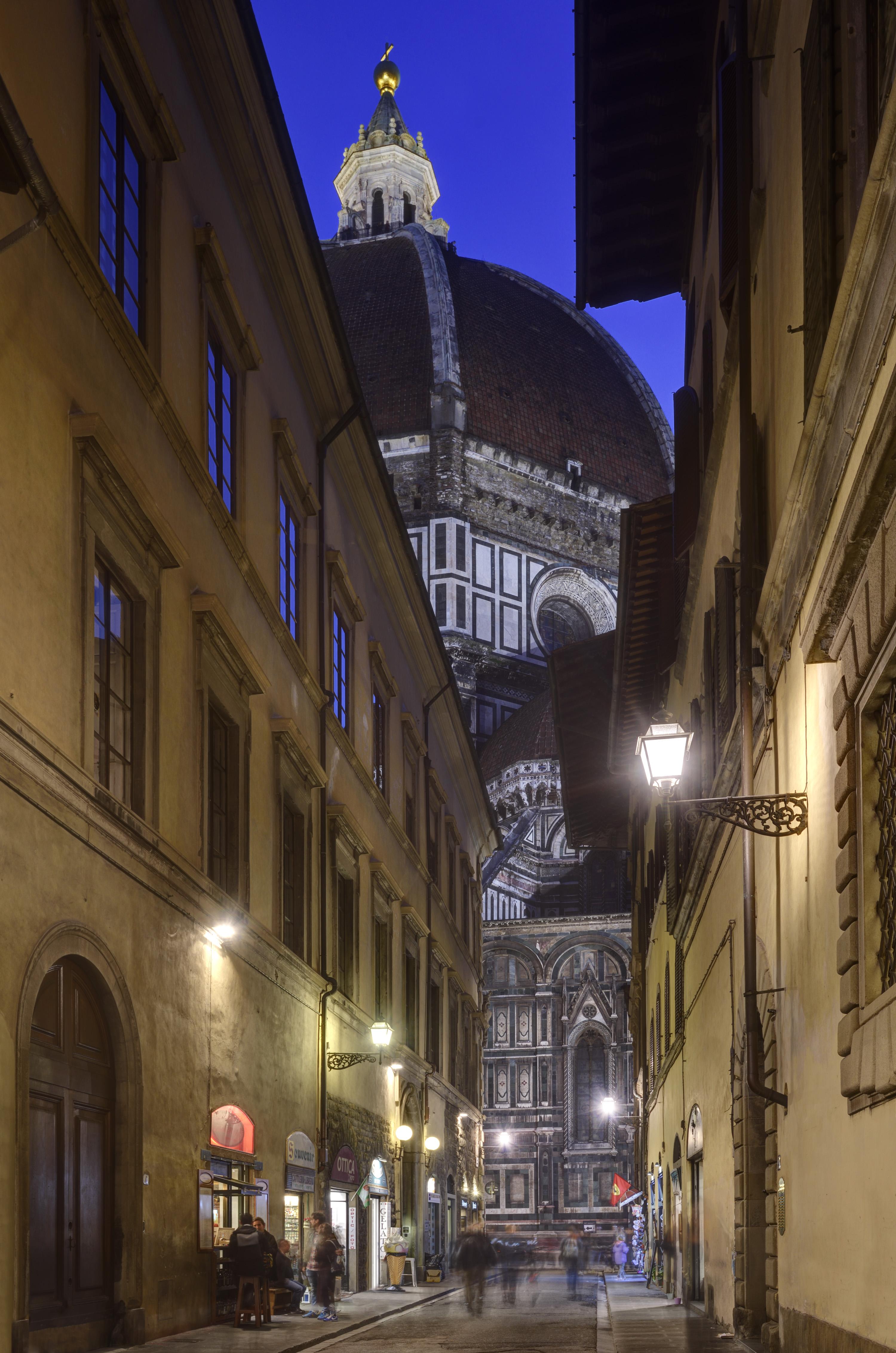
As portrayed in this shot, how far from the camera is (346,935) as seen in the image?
24062 millimetres

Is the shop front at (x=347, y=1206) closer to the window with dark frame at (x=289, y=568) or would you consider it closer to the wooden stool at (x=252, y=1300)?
the wooden stool at (x=252, y=1300)

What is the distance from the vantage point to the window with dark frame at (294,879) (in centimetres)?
2009

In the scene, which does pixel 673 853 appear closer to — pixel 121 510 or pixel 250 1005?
pixel 250 1005

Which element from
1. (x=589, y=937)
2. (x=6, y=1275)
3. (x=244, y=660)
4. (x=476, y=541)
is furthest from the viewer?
(x=476, y=541)

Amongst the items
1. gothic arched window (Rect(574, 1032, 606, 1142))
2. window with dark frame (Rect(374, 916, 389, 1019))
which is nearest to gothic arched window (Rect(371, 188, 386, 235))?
gothic arched window (Rect(574, 1032, 606, 1142))

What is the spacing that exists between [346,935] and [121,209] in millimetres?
12685

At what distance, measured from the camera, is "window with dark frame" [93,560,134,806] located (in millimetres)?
12719

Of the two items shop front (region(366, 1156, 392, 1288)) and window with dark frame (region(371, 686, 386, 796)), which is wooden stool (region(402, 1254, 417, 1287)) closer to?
shop front (region(366, 1156, 392, 1288))

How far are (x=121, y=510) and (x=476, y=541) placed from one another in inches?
2840

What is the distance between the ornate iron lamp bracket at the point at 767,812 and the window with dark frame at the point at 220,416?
784 centimetres

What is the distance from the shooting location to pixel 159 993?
1389 cm

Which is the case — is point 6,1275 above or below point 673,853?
below

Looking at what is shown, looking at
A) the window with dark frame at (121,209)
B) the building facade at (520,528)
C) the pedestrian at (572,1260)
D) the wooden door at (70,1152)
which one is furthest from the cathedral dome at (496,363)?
the wooden door at (70,1152)

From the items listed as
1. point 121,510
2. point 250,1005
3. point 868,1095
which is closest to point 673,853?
point 250,1005
